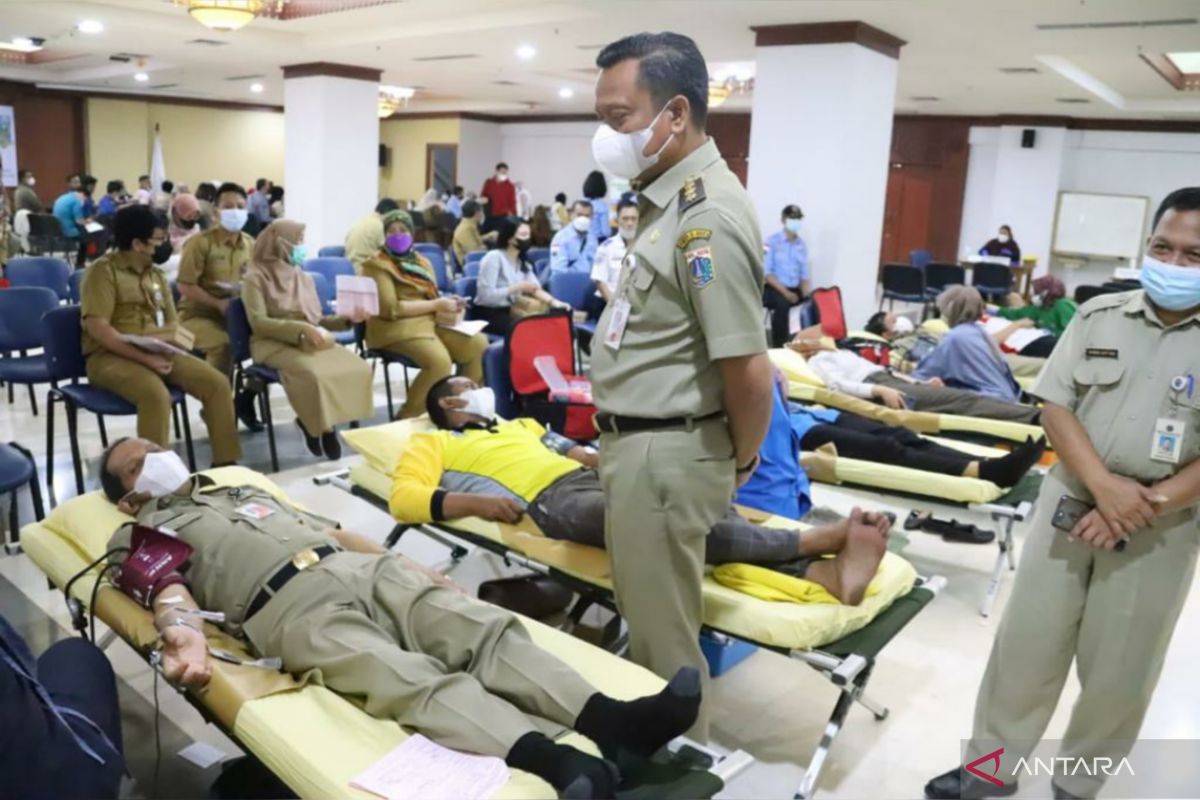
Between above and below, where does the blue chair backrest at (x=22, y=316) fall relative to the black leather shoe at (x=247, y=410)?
above

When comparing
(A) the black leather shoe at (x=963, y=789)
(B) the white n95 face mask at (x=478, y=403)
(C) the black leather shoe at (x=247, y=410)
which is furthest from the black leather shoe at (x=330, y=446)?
(A) the black leather shoe at (x=963, y=789)

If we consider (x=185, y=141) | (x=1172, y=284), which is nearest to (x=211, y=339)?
(x=1172, y=284)

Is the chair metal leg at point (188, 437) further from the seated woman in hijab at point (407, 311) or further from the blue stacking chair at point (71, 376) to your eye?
the seated woman in hijab at point (407, 311)

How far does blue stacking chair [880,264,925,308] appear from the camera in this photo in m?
10.5

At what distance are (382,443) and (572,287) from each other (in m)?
3.52

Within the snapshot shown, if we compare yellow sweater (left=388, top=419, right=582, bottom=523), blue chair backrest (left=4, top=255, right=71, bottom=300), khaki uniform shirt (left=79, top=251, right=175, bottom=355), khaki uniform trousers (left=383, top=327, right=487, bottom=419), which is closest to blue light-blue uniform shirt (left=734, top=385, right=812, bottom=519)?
yellow sweater (left=388, top=419, right=582, bottom=523)

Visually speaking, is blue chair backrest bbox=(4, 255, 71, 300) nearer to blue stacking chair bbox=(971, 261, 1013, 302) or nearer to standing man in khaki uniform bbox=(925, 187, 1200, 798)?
standing man in khaki uniform bbox=(925, 187, 1200, 798)

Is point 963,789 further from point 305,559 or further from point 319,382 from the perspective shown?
point 319,382

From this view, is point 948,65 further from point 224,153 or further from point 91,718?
point 224,153

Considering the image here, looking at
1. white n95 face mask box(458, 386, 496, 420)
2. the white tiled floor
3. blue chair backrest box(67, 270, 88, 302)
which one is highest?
blue chair backrest box(67, 270, 88, 302)

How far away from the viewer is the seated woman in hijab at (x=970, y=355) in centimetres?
494

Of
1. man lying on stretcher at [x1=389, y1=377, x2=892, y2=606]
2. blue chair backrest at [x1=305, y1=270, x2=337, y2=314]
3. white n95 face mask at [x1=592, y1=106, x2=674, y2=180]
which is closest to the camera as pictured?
white n95 face mask at [x1=592, y1=106, x2=674, y2=180]

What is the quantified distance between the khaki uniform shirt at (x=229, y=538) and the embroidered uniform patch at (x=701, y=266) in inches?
46.6

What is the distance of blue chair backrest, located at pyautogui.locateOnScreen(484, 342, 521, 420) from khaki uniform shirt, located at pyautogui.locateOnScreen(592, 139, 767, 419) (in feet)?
7.70
